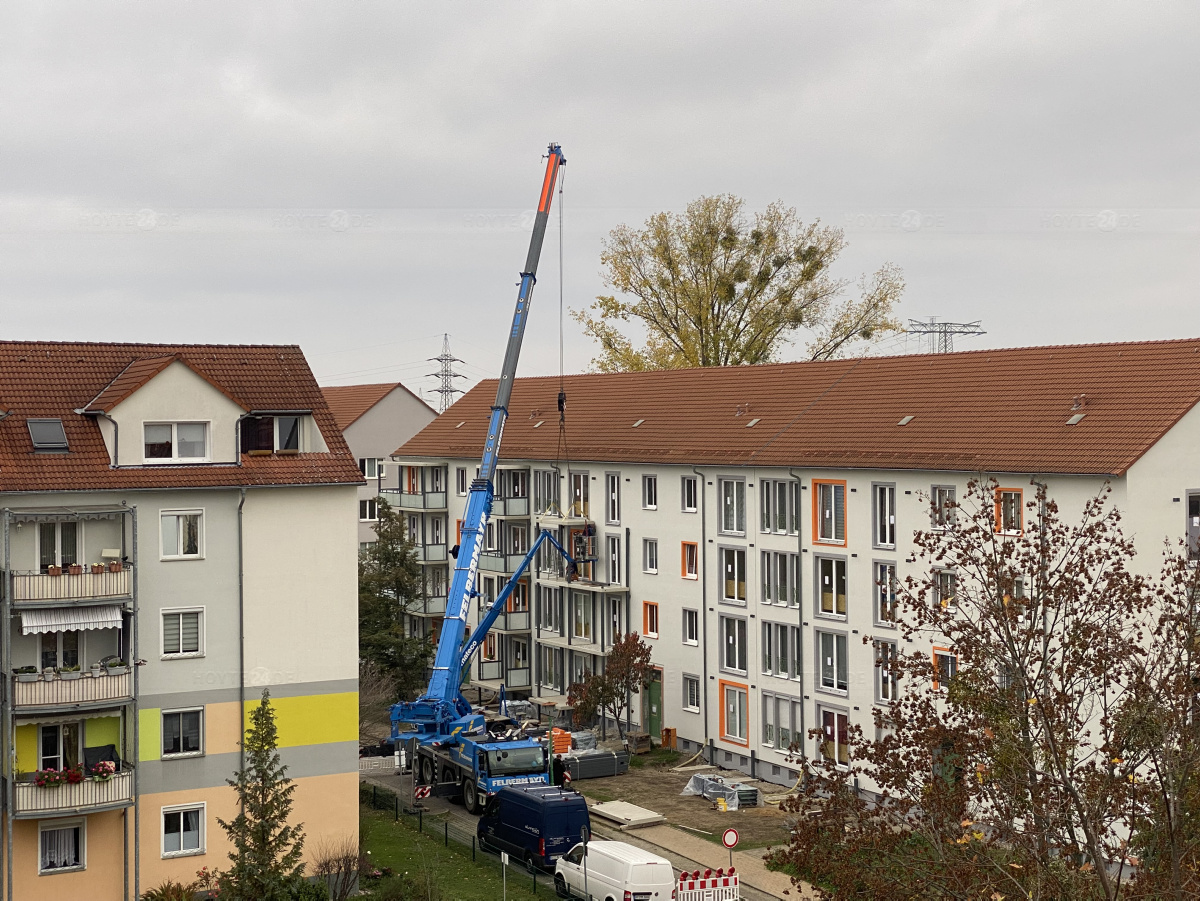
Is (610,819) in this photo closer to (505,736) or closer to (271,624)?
(505,736)

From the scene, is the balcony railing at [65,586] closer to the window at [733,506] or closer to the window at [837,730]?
A: the window at [837,730]

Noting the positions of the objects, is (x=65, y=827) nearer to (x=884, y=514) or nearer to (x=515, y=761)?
(x=515, y=761)

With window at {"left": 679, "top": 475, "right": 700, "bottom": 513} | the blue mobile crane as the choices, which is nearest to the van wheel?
the blue mobile crane

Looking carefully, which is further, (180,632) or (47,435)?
(180,632)

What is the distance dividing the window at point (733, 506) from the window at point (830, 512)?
3476mm

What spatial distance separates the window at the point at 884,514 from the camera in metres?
39.7

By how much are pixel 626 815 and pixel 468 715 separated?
21.7 ft

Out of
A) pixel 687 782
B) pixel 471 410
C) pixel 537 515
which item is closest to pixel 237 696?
pixel 687 782

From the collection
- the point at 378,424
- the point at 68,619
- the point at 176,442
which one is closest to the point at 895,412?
the point at 176,442

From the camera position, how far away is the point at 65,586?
29344 mm

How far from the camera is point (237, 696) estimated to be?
31.6 metres

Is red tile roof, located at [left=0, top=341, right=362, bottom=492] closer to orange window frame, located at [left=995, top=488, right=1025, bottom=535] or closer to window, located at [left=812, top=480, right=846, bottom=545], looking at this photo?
window, located at [left=812, top=480, right=846, bottom=545]

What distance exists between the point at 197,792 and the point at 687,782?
1814cm

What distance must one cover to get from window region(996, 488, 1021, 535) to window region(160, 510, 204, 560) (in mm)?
20153
